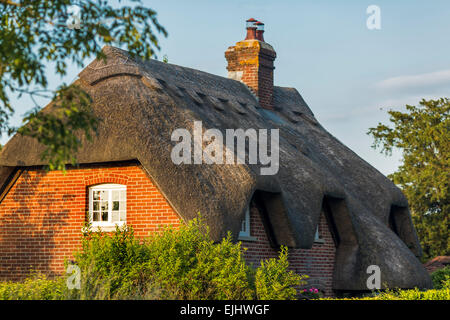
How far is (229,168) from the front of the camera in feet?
57.7

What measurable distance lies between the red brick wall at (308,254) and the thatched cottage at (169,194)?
0.10 ft

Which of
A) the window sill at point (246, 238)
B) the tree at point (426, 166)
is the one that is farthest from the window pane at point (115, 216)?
the tree at point (426, 166)

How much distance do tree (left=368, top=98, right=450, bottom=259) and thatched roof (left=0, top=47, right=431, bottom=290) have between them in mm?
16037

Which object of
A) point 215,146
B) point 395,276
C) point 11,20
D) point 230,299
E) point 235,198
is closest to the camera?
point 11,20

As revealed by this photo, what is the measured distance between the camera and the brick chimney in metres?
27.1

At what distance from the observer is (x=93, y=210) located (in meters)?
18.6

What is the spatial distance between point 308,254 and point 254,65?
8784 mm

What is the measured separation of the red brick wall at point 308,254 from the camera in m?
19.1

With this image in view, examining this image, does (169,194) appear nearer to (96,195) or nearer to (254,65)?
(96,195)

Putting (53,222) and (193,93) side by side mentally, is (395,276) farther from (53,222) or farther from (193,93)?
(53,222)

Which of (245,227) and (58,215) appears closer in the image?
(58,215)

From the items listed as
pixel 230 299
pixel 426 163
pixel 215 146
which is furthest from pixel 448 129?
pixel 230 299

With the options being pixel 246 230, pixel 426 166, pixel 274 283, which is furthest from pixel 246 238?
pixel 426 166

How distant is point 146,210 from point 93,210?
1.58 meters
